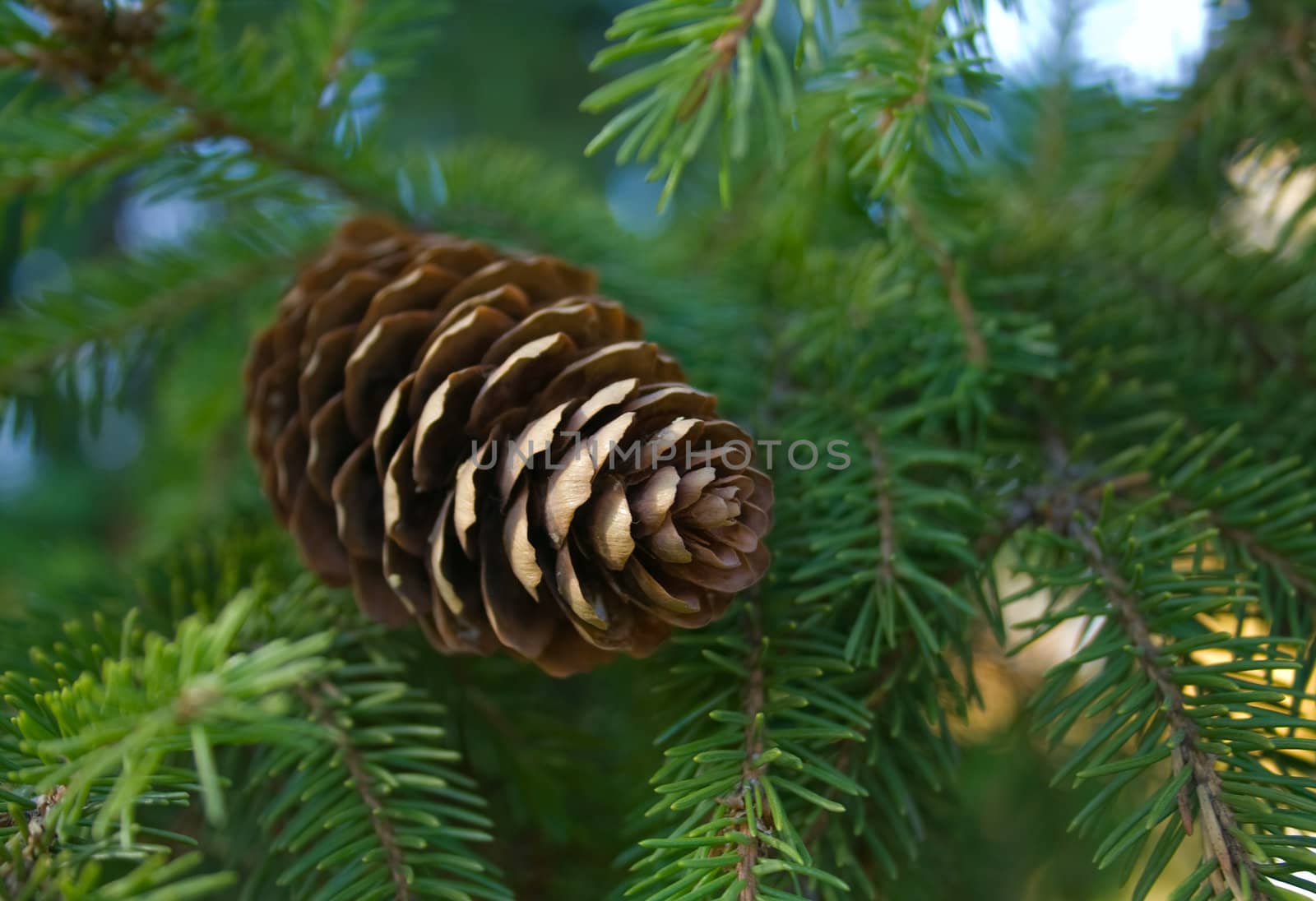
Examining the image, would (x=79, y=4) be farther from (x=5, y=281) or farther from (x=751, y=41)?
(x=5, y=281)

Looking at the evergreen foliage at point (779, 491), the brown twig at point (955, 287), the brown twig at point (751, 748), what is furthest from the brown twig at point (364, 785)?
the brown twig at point (955, 287)

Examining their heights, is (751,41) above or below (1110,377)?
above

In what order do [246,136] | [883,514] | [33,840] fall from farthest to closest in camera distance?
1. [246,136]
2. [883,514]
3. [33,840]

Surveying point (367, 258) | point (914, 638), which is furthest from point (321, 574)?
point (914, 638)

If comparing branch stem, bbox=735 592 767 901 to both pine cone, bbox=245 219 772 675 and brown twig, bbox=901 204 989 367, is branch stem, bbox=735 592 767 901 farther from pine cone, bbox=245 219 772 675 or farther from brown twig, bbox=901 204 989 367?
brown twig, bbox=901 204 989 367

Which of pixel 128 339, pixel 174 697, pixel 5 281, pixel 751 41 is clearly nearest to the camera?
pixel 174 697

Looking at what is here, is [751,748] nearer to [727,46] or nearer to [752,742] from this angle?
[752,742]

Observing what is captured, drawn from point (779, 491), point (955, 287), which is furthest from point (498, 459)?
point (955, 287)
